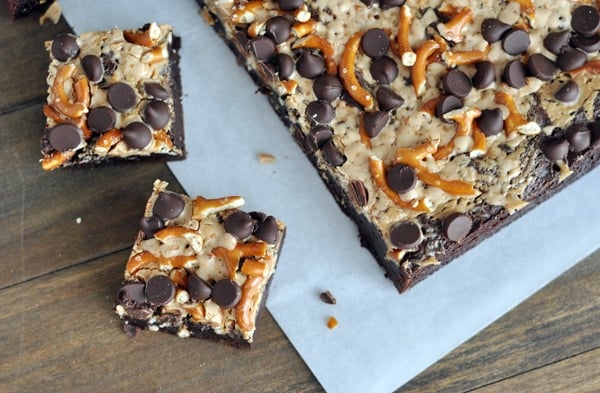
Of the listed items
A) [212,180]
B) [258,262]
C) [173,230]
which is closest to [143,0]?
[212,180]

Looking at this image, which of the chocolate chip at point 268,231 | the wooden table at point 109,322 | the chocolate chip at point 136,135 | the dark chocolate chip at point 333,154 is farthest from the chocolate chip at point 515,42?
the chocolate chip at point 136,135

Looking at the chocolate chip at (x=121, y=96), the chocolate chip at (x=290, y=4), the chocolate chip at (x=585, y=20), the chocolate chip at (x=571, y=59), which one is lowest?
the chocolate chip at (x=121, y=96)

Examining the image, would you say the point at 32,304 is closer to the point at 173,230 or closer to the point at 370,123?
the point at 173,230

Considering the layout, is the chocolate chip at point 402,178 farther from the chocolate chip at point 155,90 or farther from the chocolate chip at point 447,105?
the chocolate chip at point 155,90

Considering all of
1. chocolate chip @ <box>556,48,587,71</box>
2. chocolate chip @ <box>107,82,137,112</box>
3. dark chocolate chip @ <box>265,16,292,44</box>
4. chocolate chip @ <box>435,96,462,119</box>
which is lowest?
chocolate chip @ <box>107,82,137,112</box>

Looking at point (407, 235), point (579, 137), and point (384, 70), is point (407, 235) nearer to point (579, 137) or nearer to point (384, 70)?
point (384, 70)

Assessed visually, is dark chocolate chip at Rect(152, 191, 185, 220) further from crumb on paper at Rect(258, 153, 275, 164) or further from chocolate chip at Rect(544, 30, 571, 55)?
chocolate chip at Rect(544, 30, 571, 55)

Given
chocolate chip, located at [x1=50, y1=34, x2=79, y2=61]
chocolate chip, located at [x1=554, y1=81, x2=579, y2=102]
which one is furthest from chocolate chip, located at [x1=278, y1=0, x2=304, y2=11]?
chocolate chip, located at [x1=554, y1=81, x2=579, y2=102]
